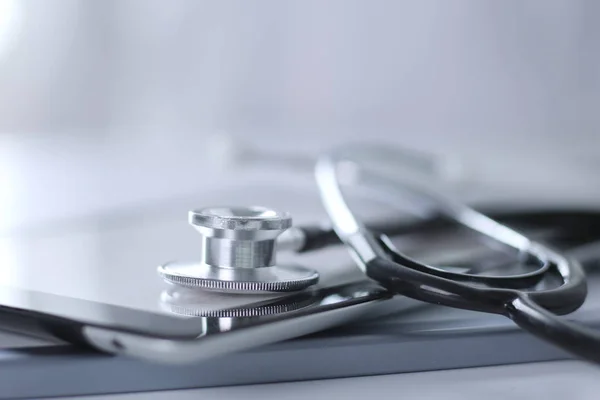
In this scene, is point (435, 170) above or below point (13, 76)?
below

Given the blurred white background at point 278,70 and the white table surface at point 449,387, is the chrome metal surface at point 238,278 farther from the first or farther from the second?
the blurred white background at point 278,70

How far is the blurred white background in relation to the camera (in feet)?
3.94

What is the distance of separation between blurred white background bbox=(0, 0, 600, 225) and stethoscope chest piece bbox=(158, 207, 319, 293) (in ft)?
2.78

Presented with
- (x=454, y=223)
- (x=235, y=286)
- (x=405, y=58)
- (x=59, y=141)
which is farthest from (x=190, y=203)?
(x=405, y=58)

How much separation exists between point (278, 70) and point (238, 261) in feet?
3.06

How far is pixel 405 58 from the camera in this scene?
1236 millimetres

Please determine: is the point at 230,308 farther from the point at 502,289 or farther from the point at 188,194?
the point at 188,194

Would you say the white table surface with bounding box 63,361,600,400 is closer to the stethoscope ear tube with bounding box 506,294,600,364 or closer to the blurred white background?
the stethoscope ear tube with bounding box 506,294,600,364

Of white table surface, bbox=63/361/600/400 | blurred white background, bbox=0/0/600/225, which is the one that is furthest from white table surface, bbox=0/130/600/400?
blurred white background, bbox=0/0/600/225

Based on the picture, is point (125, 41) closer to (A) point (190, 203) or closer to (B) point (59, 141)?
(B) point (59, 141)

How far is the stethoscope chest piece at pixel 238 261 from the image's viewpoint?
30 cm

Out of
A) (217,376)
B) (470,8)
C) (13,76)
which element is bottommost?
(217,376)

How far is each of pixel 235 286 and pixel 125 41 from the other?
3.34 feet

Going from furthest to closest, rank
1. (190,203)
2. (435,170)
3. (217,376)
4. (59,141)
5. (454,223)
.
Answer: (59,141) → (435,170) → (190,203) → (454,223) → (217,376)
